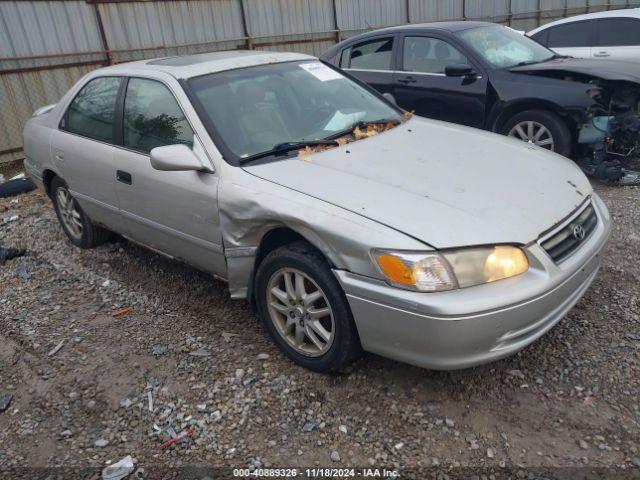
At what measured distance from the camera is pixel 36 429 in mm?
2779

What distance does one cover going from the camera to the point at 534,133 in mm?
5691

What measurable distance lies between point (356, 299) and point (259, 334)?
1.09m

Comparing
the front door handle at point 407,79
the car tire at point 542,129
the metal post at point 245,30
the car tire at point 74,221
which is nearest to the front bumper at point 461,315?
the car tire at point 74,221

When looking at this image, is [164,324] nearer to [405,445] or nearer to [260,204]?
[260,204]

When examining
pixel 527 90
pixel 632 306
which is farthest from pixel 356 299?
pixel 527 90

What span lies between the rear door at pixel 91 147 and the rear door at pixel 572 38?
6.82 meters

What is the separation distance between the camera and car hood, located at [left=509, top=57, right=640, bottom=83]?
5484 mm

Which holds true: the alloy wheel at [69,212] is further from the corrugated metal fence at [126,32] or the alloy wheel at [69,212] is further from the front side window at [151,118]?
the corrugated metal fence at [126,32]

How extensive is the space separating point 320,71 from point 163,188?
146 cm

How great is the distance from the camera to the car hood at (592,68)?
18.0ft

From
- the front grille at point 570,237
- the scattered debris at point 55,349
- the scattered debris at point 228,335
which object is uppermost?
the front grille at point 570,237

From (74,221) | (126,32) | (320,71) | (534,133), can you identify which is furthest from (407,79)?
(126,32)

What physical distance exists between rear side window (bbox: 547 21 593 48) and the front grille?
641cm

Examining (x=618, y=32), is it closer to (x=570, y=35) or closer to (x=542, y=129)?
(x=570, y=35)
